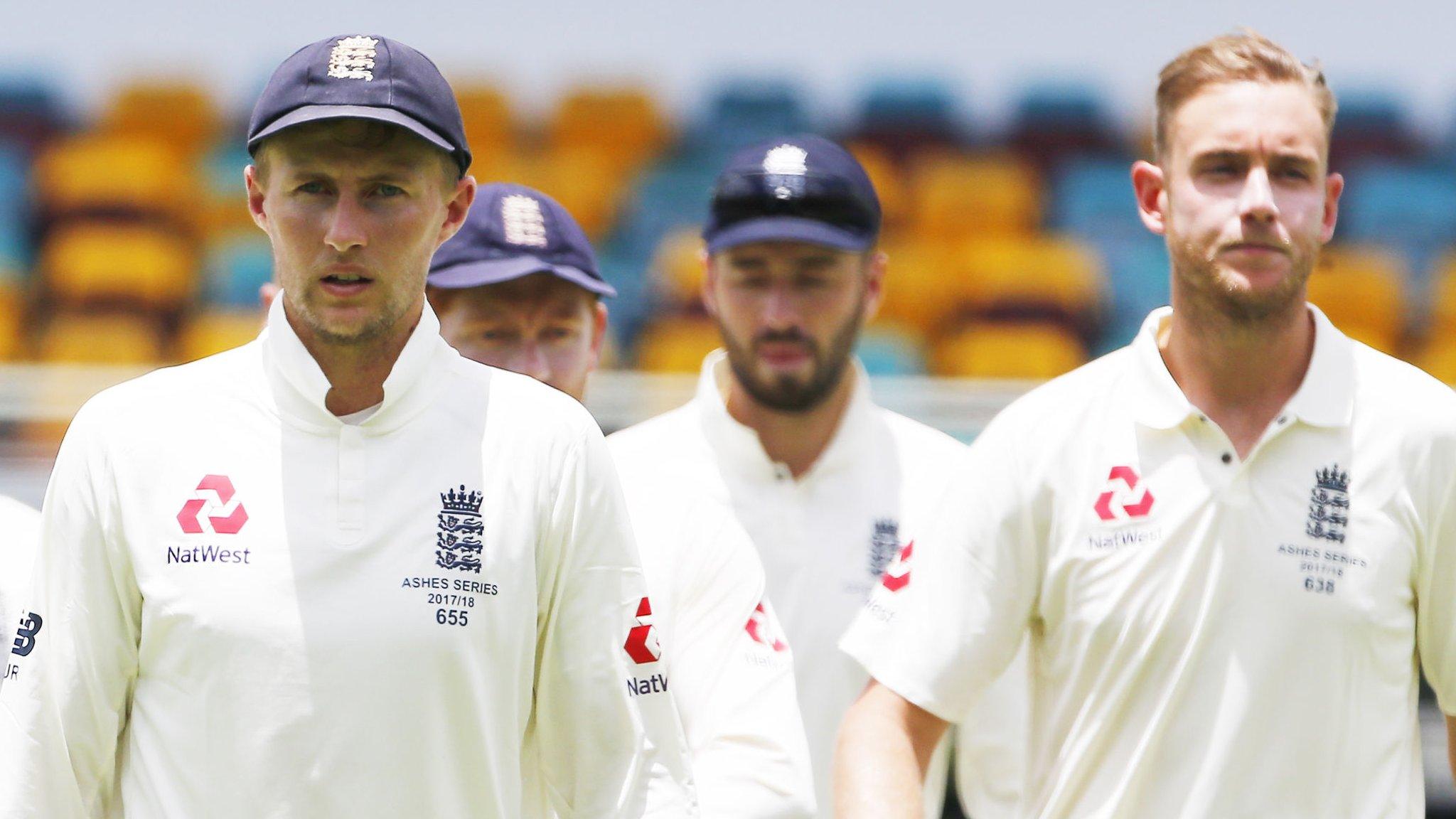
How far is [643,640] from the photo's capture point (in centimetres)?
231

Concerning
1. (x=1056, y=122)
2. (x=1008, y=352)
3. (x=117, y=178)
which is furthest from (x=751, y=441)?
(x=117, y=178)

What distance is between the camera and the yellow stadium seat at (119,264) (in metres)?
8.48

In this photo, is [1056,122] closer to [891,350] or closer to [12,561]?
[891,350]

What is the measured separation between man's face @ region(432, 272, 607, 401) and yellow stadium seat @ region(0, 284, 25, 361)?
18.2 ft

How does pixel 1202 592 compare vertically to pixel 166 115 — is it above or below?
below

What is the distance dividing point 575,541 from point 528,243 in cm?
119

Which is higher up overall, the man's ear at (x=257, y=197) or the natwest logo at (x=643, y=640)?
the man's ear at (x=257, y=197)

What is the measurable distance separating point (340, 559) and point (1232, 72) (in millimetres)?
1466

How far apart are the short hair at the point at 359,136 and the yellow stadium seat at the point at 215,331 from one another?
235 inches

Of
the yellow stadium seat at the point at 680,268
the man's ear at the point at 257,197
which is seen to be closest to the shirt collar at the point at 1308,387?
the man's ear at the point at 257,197

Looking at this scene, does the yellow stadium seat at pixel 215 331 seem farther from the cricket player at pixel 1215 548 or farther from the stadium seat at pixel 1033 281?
the cricket player at pixel 1215 548

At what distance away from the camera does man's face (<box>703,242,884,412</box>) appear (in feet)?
12.5

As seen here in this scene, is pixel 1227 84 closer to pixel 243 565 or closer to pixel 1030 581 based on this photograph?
pixel 1030 581

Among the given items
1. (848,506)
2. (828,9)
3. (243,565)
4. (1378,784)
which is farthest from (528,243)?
(828,9)
